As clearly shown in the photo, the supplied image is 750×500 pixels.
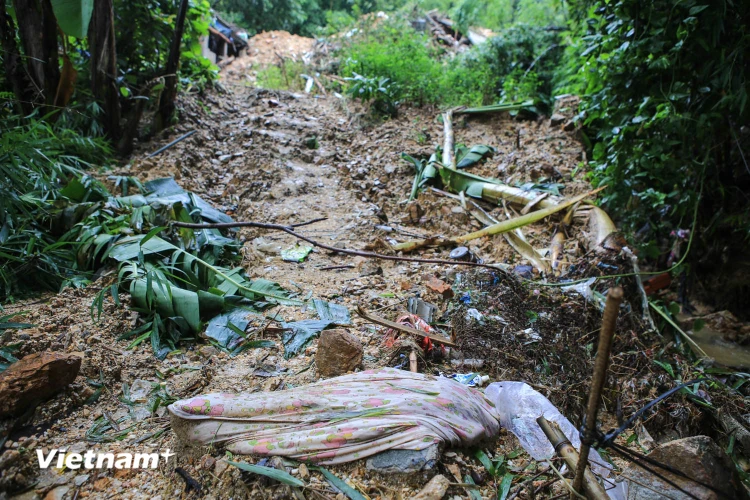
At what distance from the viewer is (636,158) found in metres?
2.82

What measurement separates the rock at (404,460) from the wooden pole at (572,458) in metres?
0.30

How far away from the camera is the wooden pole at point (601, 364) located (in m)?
0.68

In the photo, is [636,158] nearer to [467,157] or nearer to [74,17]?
[467,157]

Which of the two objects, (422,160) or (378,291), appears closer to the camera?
(378,291)

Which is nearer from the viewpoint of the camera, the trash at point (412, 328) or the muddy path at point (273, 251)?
the muddy path at point (273, 251)

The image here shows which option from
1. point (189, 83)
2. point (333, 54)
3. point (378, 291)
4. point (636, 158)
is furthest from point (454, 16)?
point (378, 291)

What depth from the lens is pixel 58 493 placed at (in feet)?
3.43

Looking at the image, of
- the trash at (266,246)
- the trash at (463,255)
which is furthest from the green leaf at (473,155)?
the trash at (266,246)

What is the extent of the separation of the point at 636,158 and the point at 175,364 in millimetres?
2962

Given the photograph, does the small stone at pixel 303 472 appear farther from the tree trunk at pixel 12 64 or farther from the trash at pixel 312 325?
the tree trunk at pixel 12 64

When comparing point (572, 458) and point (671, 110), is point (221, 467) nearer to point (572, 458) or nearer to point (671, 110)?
point (572, 458)

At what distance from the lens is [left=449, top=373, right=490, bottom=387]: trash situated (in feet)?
5.22

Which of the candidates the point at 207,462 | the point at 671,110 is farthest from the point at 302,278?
the point at 671,110

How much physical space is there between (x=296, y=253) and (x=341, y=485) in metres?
1.84
